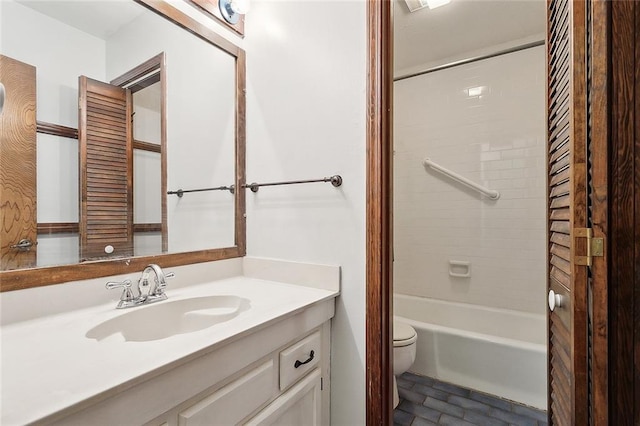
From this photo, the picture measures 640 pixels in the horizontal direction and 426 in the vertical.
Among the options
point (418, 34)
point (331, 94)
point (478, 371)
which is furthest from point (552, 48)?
point (478, 371)

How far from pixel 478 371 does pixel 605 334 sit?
54.4 inches

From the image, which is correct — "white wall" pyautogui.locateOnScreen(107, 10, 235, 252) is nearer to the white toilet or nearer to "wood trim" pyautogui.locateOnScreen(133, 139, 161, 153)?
"wood trim" pyautogui.locateOnScreen(133, 139, 161, 153)

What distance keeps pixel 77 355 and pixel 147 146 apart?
2.61 ft

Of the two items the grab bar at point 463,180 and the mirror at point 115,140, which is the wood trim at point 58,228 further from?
the grab bar at point 463,180

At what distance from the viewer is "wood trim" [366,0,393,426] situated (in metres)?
1.04

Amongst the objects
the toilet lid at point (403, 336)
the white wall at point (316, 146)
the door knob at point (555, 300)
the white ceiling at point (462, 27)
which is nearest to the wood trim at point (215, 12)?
the white wall at point (316, 146)

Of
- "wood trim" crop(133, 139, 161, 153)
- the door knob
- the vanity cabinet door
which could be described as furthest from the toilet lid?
"wood trim" crop(133, 139, 161, 153)

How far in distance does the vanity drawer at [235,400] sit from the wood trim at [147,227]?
69cm

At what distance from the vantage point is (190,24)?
124cm

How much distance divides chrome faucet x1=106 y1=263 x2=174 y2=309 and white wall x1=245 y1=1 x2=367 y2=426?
18.5 inches

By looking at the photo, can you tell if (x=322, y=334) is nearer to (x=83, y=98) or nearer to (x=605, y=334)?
(x=605, y=334)

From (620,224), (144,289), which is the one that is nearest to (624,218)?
(620,224)

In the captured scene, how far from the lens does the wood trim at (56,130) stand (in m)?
0.88

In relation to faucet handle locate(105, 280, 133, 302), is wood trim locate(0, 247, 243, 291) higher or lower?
higher
